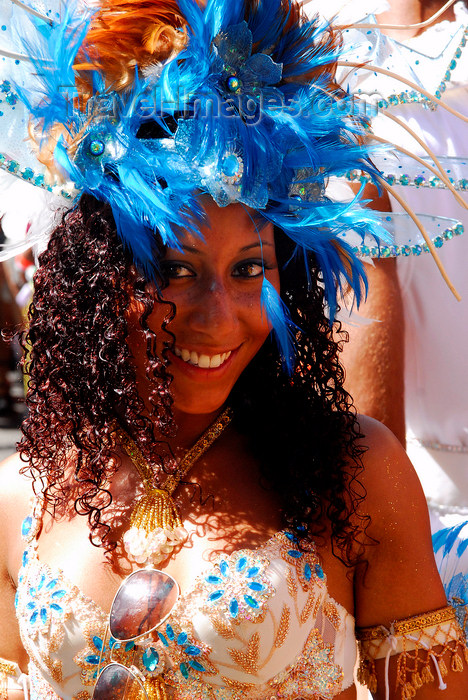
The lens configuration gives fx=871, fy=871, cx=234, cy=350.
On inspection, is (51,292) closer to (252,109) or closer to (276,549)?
(252,109)

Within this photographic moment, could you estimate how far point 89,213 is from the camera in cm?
171

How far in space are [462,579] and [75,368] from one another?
0.96 meters

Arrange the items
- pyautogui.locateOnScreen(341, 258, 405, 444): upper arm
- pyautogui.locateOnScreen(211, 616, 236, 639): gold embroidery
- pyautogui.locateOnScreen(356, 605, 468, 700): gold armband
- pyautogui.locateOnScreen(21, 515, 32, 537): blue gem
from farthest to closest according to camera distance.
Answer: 1. pyautogui.locateOnScreen(341, 258, 405, 444): upper arm
2. pyautogui.locateOnScreen(21, 515, 32, 537): blue gem
3. pyautogui.locateOnScreen(356, 605, 468, 700): gold armband
4. pyautogui.locateOnScreen(211, 616, 236, 639): gold embroidery

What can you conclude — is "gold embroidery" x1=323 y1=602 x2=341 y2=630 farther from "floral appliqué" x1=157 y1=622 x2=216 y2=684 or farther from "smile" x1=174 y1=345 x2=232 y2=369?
"smile" x1=174 y1=345 x2=232 y2=369

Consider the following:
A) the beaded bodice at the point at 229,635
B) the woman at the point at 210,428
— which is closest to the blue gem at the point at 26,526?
the woman at the point at 210,428

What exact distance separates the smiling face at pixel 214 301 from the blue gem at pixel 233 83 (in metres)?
0.21

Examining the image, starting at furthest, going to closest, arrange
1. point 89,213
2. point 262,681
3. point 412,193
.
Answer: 1. point 412,193
2. point 89,213
3. point 262,681

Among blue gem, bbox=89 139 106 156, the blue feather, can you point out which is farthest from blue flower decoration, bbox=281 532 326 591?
blue gem, bbox=89 139 106 156

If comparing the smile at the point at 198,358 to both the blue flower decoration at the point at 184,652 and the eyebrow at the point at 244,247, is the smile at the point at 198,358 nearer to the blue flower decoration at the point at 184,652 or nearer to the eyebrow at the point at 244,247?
the eyebrow at the point at 244,247

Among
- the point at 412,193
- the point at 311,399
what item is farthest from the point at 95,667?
the point at 412,193

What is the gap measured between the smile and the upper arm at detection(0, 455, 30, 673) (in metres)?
0.51

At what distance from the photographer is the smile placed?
1.66m

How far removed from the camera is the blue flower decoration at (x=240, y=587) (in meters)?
1.58

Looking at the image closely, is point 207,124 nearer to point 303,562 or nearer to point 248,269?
point 248,269
